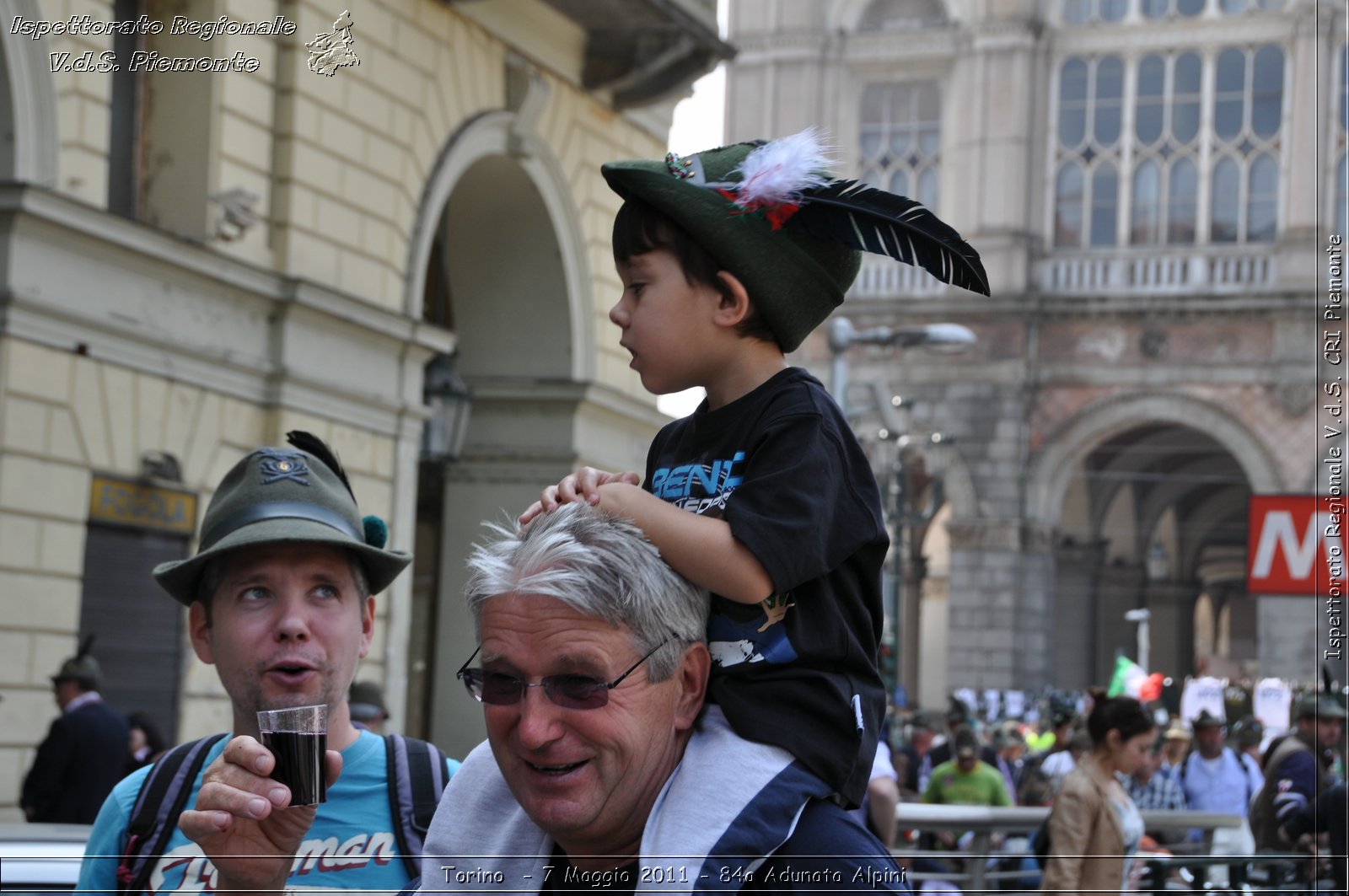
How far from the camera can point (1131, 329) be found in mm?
37125

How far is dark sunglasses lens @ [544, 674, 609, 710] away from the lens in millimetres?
2404

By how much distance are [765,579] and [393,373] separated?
1125cm

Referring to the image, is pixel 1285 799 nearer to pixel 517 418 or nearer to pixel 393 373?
A: pixel 393 373

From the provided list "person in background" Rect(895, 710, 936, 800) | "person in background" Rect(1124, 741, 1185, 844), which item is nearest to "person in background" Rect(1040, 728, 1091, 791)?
"person in background" Rect(1124, 741, 1185, 844)

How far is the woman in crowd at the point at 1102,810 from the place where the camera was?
277 inches

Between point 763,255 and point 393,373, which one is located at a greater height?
point 393,373

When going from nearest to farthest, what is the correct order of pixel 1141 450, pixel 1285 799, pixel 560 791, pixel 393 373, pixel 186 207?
pixel 560 791 < pixel 1285 799 < pixel 186 207 < pixel 393 373 < pixel 1141 450

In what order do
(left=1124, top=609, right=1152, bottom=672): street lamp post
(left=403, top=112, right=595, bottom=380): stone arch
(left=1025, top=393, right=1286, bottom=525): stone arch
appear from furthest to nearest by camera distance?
(left=1124, top=609, right=1152, bottom=672): street lamp post < (left=1025, top=393, right=1286, bottom=525): stone arch < (left=403, top=112, right=595, bottom=380): stone arch

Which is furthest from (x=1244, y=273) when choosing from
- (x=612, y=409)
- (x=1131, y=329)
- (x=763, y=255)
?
(x=763, y=255)

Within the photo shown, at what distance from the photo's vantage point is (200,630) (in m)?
3.59

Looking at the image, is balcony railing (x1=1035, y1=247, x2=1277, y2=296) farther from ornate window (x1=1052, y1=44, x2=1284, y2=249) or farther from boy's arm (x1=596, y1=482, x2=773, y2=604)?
boy's arm (x1=596, y1=482, x2=773, y2=604)

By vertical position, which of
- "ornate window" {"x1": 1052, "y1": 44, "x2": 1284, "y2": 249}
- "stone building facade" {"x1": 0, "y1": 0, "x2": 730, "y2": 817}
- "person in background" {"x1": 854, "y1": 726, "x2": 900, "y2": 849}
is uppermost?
"ornate window" {"x1": 1052, "y1": 44, "x2": 1284, "y2": 249}

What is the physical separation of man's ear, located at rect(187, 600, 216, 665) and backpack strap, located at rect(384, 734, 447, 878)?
394 millimetres

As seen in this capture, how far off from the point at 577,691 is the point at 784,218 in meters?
0.74
